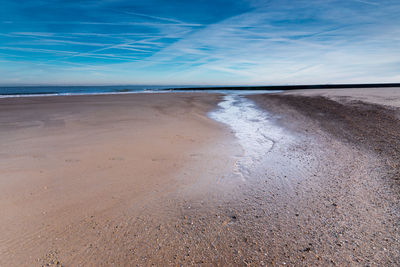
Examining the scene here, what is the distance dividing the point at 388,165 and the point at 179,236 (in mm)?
5412

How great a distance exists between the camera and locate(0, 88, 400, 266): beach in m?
2.64

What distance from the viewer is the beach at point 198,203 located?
2.64 m

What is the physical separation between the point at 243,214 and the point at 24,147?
709 cm

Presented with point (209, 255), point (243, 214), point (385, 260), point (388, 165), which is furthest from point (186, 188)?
point (388, 165)

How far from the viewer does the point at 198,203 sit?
3811 millimetres

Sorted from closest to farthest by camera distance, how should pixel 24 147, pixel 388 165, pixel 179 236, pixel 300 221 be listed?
pixel 179 236, pixel 300 221, pixel 388 165, pixel 24 147

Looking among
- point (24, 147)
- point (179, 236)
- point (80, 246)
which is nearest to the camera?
point (80, 246)

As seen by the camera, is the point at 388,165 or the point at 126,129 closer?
the point at 388,165

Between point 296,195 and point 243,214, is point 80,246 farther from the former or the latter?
point 296,195

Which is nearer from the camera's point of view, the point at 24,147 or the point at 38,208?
the point at 38,208

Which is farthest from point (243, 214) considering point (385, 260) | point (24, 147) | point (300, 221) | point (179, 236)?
point (24, 147)

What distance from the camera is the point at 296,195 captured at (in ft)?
13.2

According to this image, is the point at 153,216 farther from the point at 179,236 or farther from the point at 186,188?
the point at 186,188

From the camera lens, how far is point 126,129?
30.9 ft
